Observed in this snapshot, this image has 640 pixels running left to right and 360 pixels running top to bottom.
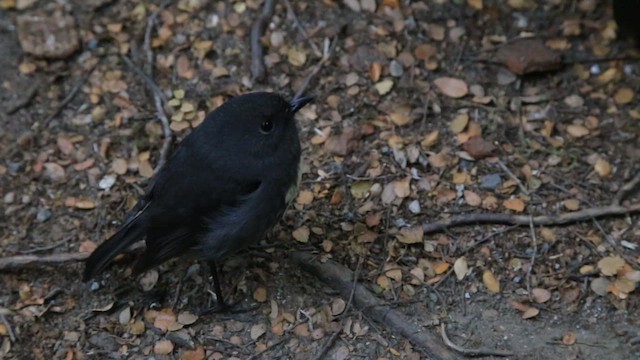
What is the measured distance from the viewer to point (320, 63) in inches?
212

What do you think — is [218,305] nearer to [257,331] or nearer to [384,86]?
[257,331]

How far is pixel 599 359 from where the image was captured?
159 inches

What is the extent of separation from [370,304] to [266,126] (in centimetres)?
102

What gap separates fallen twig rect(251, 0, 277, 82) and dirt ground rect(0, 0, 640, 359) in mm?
43

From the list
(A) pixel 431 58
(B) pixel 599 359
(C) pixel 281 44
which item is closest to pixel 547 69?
(A) pixel 431 58

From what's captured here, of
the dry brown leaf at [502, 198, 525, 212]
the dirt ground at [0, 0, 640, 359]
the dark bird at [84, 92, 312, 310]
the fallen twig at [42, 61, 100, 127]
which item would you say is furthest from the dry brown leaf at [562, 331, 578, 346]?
the fallen twig at [42, 61, 100, 127]

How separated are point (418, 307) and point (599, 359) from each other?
88cm

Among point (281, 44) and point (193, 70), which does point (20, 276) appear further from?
point (281, 44)

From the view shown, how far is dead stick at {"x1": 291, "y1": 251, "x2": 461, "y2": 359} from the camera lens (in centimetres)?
411

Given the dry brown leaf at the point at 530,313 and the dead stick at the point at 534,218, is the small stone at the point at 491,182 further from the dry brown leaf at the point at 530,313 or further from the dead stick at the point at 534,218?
the dry brown leaf at the point at 530,313

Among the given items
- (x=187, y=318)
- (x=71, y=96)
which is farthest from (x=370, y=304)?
(x=71, y=96)

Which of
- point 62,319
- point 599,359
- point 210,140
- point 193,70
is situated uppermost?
point 210,140

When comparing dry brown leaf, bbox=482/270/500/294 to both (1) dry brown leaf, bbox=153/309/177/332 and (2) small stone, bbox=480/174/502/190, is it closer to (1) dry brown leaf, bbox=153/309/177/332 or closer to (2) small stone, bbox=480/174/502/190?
(2) small stone, bbox=480/174/502/190

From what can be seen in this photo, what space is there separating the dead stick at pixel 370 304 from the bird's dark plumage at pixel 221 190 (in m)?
0.41
